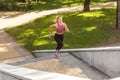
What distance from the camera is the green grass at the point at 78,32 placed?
15.6 meters

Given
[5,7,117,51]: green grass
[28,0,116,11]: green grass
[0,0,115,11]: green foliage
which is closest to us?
[5,7,117,51]: green grass

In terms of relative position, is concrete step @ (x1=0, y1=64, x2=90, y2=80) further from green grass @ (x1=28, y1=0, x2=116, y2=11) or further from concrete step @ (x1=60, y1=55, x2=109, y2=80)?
green grass @ (x1=28, y1=0, x2=116, y2=11)

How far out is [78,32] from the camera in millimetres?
17359

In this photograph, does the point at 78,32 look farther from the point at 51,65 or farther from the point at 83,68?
the point at 83,68

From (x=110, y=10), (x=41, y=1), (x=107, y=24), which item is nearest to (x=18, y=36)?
(x=107, y=24)

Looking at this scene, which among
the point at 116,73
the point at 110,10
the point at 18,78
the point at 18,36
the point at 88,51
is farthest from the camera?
the point at 110,10

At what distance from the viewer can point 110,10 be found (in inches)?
891

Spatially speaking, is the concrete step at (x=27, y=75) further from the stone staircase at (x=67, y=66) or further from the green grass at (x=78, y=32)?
the green grass at (x=78, y=32)

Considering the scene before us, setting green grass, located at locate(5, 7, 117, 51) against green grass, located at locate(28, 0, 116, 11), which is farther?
green grass, located at locate(28, 0, 116, 11)

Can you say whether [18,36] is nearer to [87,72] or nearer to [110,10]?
[110,10]

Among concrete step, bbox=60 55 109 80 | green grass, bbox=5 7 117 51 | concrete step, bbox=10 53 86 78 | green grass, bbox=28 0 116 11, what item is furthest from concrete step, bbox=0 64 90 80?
green grass, bbox=28 0 116 11

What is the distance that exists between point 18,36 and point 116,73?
9.86 meters

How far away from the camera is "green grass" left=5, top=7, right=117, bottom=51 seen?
15.6m

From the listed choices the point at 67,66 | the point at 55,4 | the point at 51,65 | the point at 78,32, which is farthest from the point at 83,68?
the point at 55,4
